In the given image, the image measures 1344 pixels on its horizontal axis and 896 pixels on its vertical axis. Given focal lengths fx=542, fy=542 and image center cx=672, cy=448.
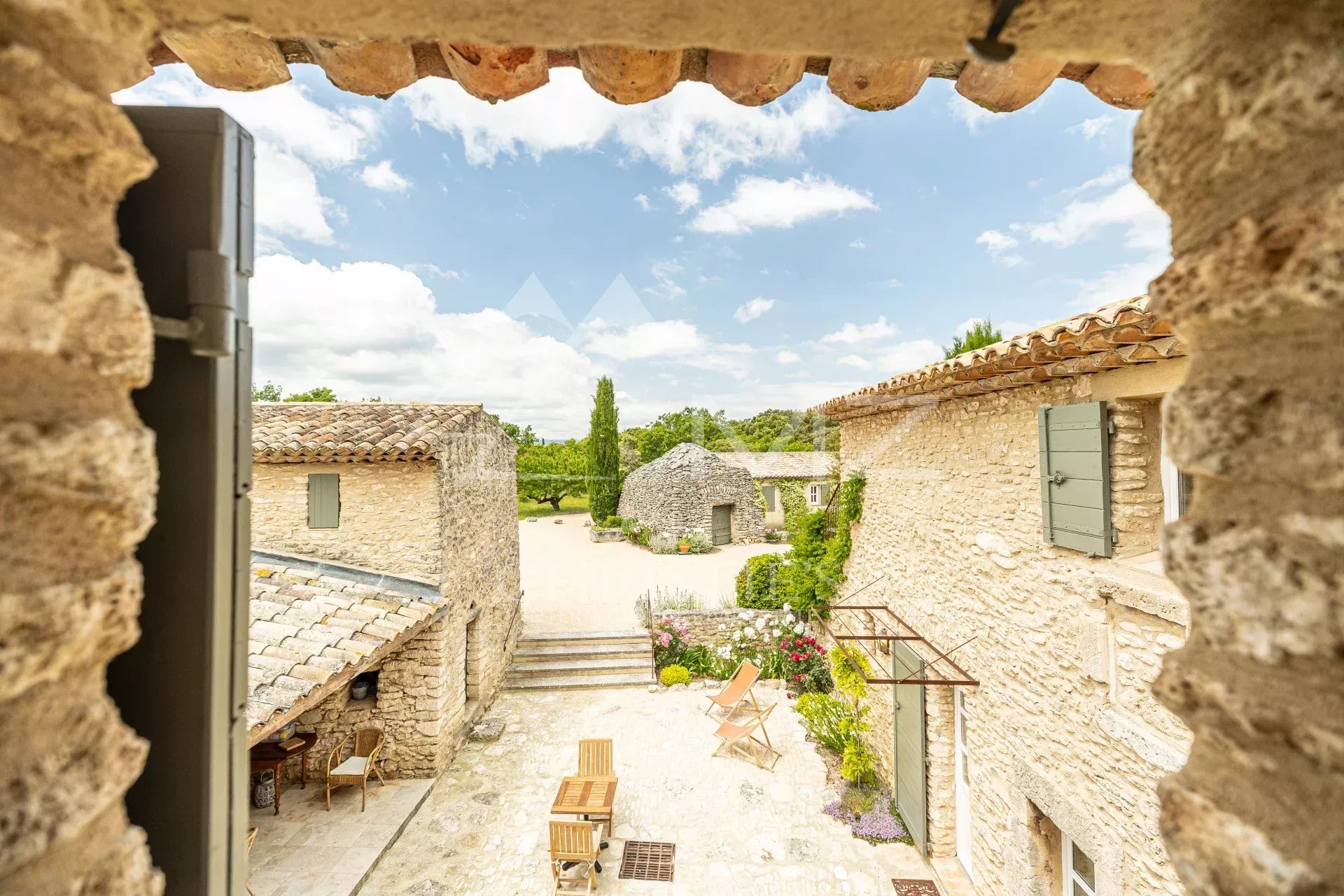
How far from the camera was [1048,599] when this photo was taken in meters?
3.56

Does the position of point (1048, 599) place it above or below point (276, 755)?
above

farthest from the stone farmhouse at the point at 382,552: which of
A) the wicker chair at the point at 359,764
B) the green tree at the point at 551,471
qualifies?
the green tree at the point at 551,471

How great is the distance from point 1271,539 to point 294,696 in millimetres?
5616

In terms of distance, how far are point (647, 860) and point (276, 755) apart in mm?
4053

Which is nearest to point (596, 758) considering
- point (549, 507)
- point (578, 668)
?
point (578, 668)

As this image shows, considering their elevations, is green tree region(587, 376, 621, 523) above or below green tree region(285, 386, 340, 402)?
below

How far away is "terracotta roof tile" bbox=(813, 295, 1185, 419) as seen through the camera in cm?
248

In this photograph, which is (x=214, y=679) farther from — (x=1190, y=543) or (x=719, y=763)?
(x=719, y=763)

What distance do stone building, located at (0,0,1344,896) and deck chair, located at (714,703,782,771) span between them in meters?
6.97

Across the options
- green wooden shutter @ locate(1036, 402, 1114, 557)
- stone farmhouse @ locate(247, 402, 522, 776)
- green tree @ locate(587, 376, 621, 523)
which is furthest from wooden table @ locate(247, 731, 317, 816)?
green tree @ locate(587, 376, 621, 523)

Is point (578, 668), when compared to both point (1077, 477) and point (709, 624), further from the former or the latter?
point (1077, 477)

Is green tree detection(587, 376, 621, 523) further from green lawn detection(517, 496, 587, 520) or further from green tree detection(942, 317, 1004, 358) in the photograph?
green tree detection(942, 317, 1004, 358)

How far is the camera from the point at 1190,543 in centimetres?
78

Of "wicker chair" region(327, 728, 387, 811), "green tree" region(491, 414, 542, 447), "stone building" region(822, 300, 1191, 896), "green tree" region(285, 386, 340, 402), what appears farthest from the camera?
"green tree" region(491, 414, 542, 447)
